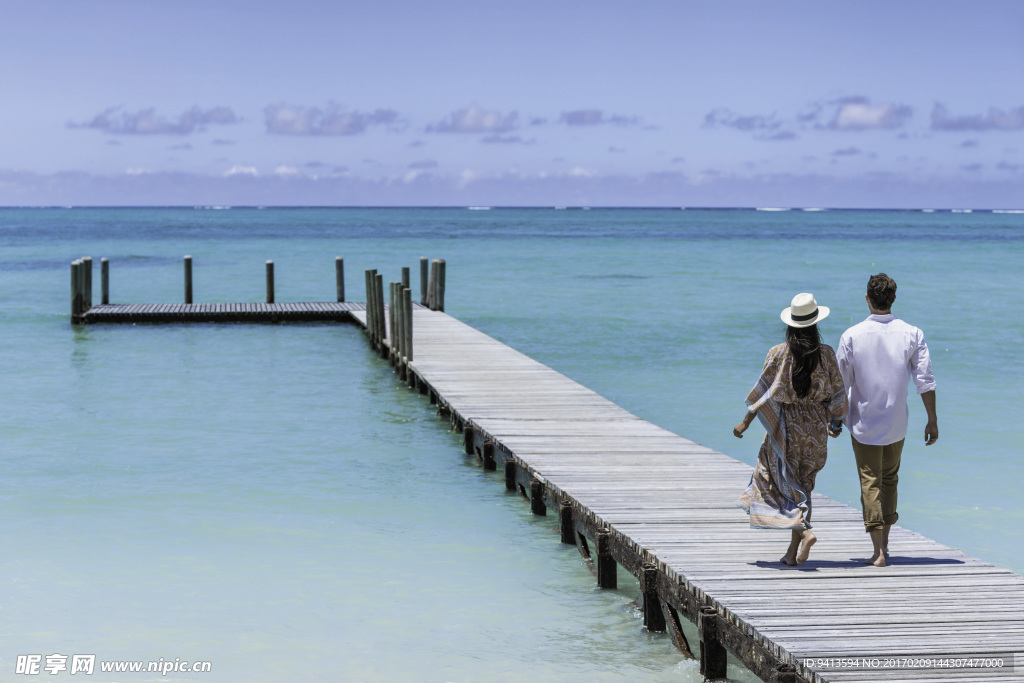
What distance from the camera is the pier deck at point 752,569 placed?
519 centimetres

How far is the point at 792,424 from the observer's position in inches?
231

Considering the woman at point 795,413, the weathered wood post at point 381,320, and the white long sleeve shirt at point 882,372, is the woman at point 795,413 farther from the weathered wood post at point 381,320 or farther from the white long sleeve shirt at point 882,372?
the weathered wood post at point 381,320

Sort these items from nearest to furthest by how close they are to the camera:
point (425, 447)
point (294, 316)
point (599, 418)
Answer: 1. point (599, 418)
2. point (425, 447)
3. point (294, 316)

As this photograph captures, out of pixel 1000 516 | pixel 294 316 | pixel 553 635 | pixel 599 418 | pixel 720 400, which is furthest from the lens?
pixel 294 316

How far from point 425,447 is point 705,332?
15305mm

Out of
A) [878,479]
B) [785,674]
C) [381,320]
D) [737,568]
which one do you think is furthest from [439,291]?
[785,674]

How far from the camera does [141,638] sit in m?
7.34

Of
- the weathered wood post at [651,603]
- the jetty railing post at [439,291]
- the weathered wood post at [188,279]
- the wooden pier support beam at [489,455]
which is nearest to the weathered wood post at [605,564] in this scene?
the weathered wood post at [651,603]

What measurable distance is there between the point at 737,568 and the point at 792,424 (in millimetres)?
982

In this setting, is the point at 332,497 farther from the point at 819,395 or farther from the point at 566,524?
the point at 819,395

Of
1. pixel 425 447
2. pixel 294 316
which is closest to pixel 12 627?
pixel 425 447

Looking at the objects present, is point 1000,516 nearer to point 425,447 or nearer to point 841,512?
point 841,512

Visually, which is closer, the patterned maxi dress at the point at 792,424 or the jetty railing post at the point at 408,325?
the patterned maxi dress at the point at 792,424

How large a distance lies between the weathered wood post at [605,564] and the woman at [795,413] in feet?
5.71
